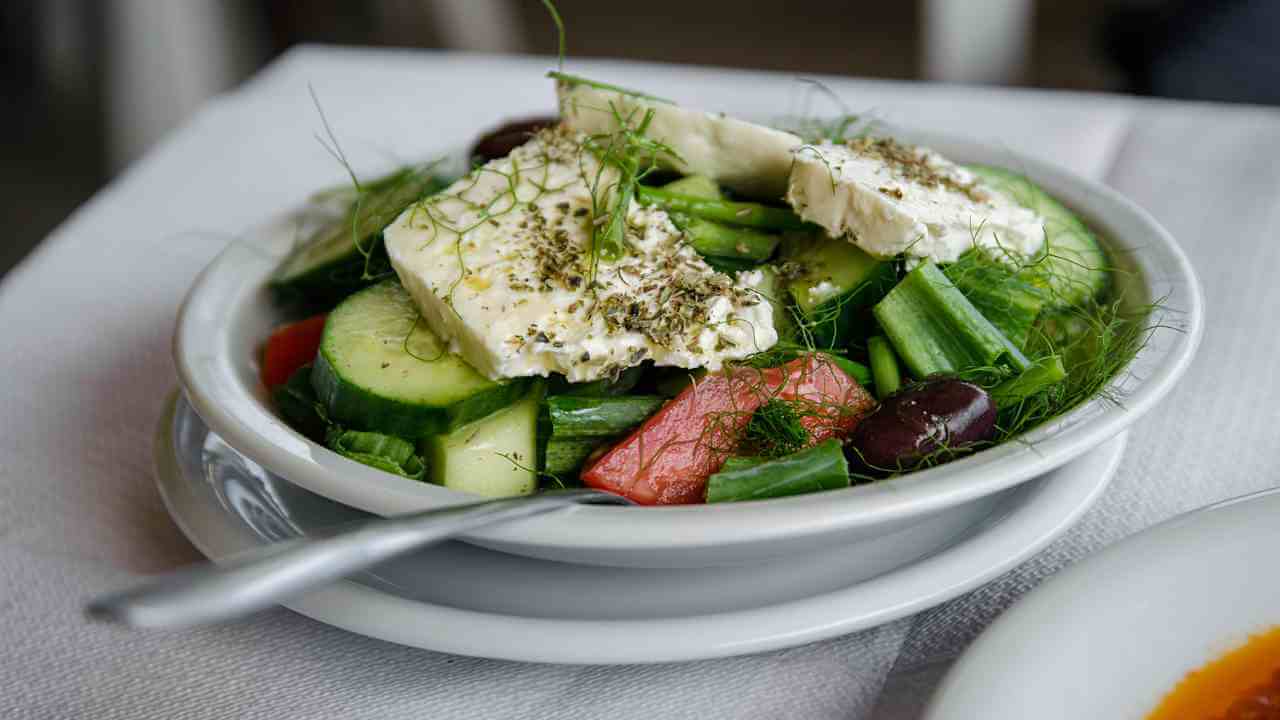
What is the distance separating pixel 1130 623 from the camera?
1047mm

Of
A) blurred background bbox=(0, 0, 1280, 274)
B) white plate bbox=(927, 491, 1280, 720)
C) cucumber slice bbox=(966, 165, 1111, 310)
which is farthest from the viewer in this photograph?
blurred background bbox=(0, 0, 1280, 274)

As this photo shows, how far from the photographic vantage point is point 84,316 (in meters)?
2.07

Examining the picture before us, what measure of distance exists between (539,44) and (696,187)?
17.2 ft

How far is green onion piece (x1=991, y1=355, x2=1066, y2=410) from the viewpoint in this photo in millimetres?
1356

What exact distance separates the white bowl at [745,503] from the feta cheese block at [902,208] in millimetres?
202

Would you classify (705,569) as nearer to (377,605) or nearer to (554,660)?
(554,660)

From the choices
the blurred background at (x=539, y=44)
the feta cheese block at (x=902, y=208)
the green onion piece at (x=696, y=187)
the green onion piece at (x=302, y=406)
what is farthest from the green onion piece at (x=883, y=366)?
the blurred background at (x=539, y=44)

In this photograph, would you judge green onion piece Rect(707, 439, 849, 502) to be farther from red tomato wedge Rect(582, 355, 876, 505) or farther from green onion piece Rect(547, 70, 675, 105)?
green onion piece Rect(547, 70, 675, 105)

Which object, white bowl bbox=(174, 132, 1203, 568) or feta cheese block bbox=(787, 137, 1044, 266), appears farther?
feta cheese block bbox=(787, 137, 1044, 266)

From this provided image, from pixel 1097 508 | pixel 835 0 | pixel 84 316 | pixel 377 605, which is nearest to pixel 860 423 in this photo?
pixel 1097 508

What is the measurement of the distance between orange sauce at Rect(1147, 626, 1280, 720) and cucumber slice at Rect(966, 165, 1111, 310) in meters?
0.60

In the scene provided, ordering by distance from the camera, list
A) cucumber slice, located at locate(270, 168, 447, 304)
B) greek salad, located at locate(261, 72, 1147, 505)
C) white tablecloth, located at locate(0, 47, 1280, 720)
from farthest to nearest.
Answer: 1. cucumber slice, located at locate(270, 168, 447, 304)
2. greek salad, located at locate(261, 72, 1147, 505)
3. white tablecloth, located at locate(0, 47, 1280, 720)

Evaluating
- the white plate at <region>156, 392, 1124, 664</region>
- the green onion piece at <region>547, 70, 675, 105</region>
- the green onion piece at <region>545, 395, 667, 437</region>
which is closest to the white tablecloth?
the white plate at <region>156, 392, 1124, 664</region>

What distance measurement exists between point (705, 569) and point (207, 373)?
67 cm
